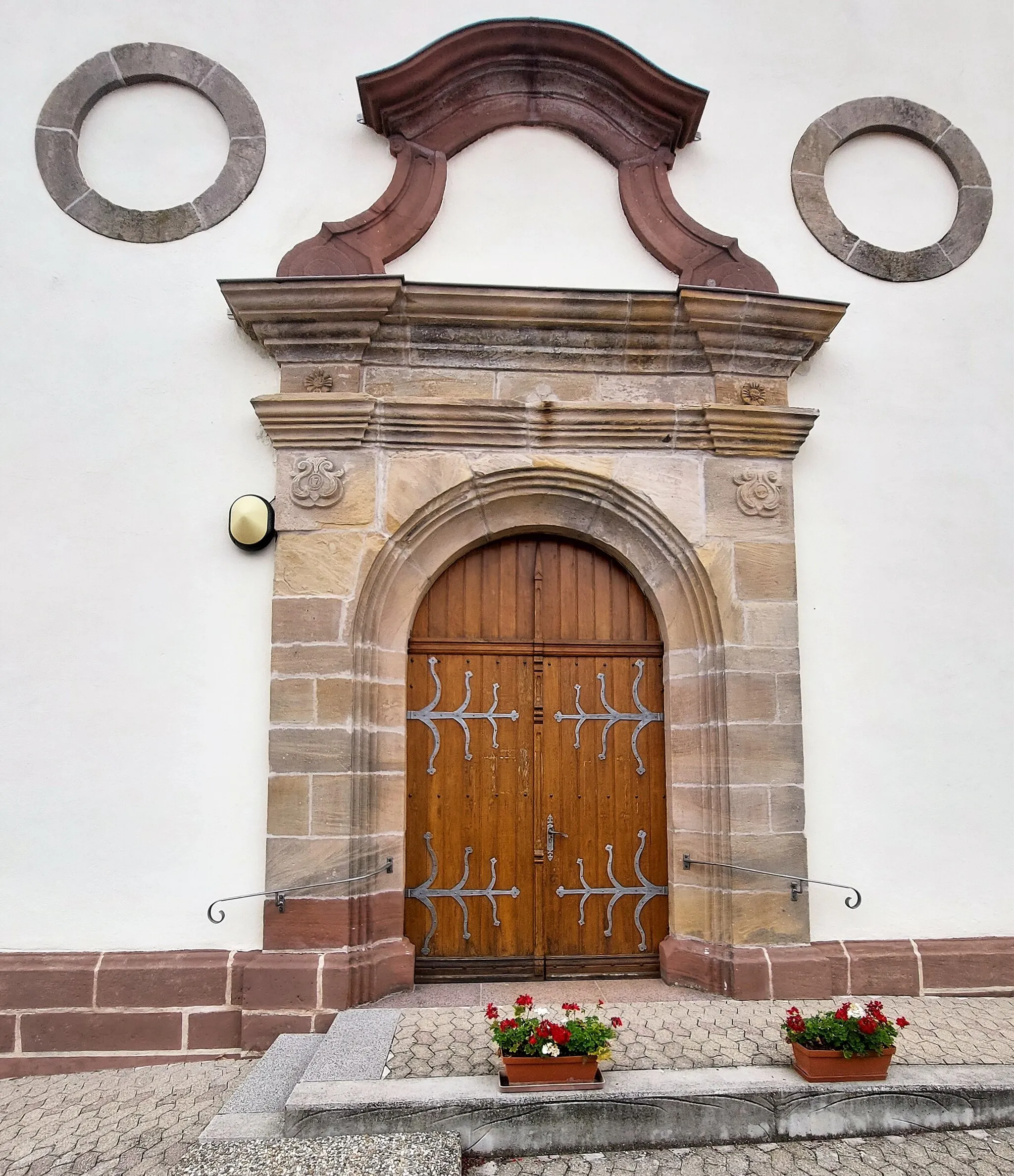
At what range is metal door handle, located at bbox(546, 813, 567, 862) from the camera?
14.4 feet

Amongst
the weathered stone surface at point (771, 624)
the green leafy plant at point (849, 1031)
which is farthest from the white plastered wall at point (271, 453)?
the green leafy plant at point (849, 1031)

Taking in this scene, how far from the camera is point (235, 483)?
14.1 feet

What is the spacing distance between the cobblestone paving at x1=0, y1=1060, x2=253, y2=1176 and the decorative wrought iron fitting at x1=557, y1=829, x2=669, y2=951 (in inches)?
65.2

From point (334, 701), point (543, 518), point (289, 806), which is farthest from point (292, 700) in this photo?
point (543, 518)

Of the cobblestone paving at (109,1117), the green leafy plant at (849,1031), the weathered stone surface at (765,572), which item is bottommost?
the cobblestone paving at (109,1117)

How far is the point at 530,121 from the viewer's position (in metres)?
4.66

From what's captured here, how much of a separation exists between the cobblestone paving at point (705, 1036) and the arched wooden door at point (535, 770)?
0.54m

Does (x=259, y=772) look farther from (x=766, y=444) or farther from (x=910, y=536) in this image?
(x=910, y=536)

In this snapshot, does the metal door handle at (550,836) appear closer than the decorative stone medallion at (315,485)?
No

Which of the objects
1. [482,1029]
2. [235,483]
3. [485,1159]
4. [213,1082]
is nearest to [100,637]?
[235,483]

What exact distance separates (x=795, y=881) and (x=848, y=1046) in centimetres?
100

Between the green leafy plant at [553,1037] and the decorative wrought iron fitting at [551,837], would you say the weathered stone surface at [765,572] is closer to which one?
the decorative wrought iron fitting at [551,837]

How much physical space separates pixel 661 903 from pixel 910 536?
7.33ft

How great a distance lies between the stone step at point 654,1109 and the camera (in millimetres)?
2994
